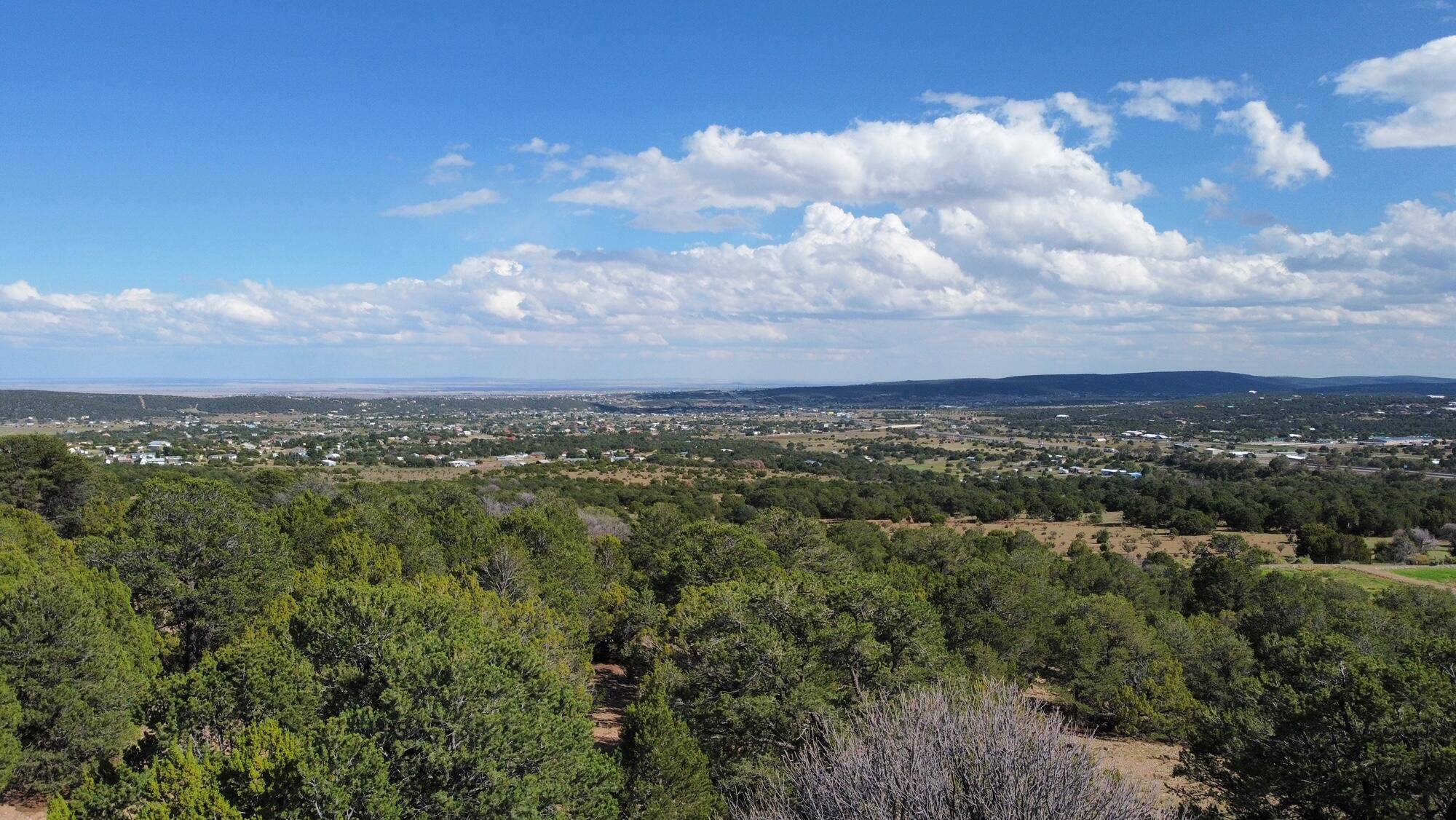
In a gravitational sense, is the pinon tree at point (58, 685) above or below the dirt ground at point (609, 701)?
above

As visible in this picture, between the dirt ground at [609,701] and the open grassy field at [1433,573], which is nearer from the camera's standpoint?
the dirt ground at [609,701]

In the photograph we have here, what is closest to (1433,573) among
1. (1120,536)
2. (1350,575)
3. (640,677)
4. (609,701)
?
(1350,575)

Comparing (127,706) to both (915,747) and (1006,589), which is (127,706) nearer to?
(915,747)

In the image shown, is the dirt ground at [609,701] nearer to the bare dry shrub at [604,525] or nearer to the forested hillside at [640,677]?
the forested hillside at [640,677]

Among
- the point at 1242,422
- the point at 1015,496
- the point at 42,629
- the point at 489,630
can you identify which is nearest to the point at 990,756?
the point at 489,630

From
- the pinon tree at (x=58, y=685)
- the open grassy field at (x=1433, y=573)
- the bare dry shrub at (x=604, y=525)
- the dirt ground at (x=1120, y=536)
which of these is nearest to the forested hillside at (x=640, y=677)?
the pinon tree at (x=58, y=685)
